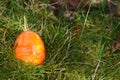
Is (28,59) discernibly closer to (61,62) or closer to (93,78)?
(61,62)

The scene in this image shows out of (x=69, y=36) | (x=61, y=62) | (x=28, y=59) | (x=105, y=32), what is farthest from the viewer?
(x=105, y=32)

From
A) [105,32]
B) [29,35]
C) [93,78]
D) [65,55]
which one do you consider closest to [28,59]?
[29,35]

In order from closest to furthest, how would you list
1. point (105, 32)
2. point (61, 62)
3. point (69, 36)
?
1. point (61, 62)
2. point (69, 36)
3. point (105, 32)

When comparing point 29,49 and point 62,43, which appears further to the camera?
point 62,43
